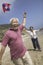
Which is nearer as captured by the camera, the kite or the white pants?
the white pants

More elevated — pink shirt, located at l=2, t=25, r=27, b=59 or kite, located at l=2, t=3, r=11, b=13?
kite, located at l=2, t=3, r=11, b=13

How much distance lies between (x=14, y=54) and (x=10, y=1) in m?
7.02

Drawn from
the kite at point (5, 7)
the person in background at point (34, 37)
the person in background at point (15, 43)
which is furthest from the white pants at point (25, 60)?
the kite at point (5, 7)

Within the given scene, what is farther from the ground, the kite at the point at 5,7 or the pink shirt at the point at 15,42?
the kite at the point at 5,7

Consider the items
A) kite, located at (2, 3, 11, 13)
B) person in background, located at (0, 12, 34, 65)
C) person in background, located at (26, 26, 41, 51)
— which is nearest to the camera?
person in background, located at (0, 12, 34, 65)

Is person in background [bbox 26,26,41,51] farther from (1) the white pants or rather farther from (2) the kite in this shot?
(1) the white pants

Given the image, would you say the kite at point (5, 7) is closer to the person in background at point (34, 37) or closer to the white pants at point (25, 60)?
the person in background at point (34, 37)

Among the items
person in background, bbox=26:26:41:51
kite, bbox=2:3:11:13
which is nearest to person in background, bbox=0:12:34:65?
person in background, bbox=26:26:41:51

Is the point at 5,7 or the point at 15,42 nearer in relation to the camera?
the point at 15,42

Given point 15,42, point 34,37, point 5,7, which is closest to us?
point 15,42

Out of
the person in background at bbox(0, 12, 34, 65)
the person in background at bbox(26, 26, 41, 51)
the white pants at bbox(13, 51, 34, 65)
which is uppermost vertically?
the person in background at bbox(0, 12, 34, 65)

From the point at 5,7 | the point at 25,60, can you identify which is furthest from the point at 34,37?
the point at 25,60

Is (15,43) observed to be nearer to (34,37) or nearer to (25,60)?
(25,60)

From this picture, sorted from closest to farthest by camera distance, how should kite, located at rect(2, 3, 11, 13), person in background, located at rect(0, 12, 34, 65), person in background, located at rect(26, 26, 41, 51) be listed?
person in background, located at rect(0, 12, 34, 65) → person in background, located at rect(26, 26, 41, 51) → kite, located at rect(2, 3, 11, 13)
